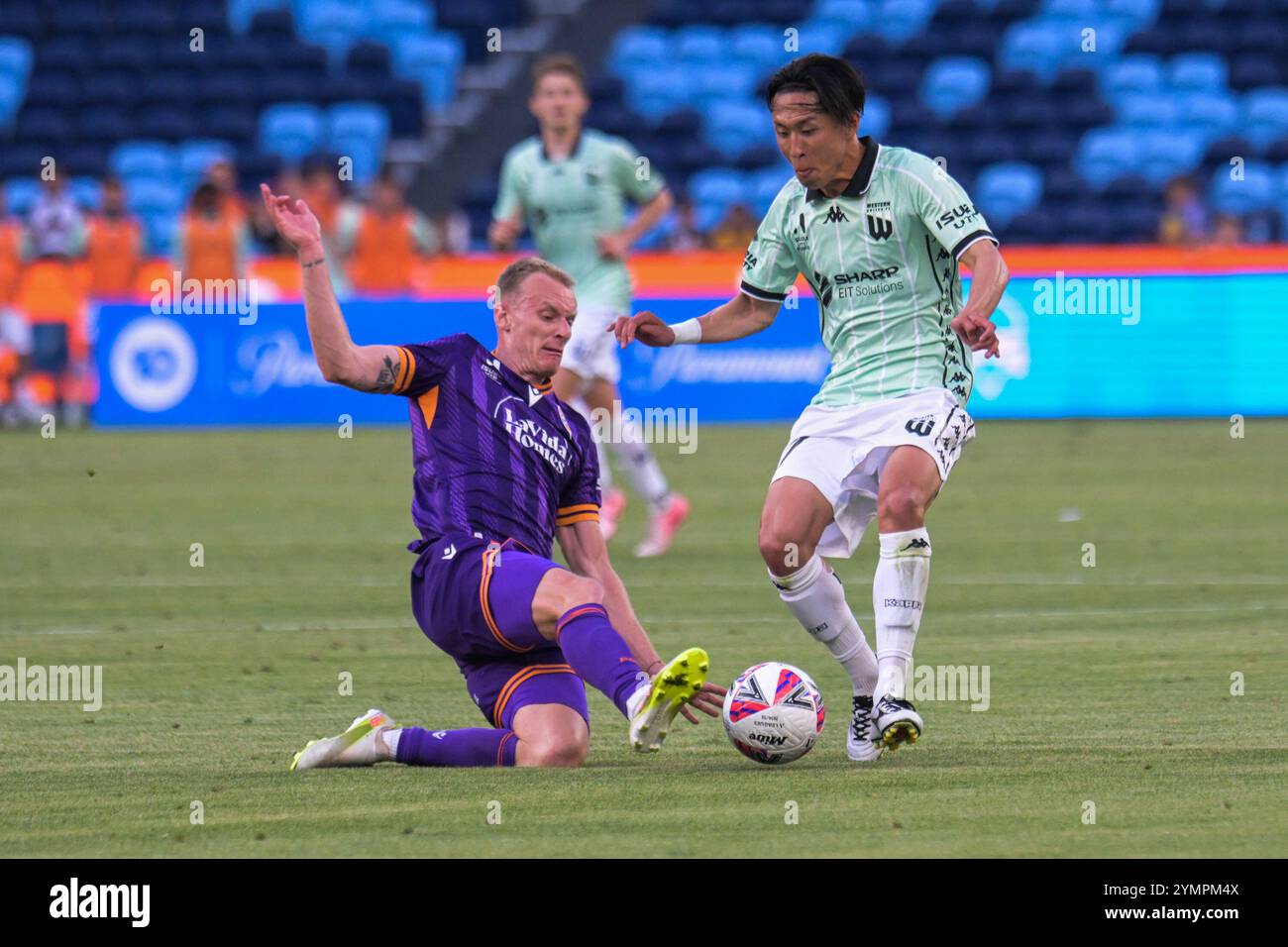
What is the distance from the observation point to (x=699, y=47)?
29188 mm

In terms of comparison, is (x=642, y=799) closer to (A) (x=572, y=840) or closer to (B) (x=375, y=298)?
(A) (x=572, y=840)

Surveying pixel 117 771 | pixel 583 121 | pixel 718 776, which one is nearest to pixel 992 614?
pixel 718 776

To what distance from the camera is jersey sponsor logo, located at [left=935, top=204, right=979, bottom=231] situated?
273 inches

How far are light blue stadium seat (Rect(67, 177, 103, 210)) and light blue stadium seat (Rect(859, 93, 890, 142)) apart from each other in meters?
8.91

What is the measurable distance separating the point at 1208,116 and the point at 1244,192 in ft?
7.23

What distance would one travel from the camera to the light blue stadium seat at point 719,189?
88.8ft

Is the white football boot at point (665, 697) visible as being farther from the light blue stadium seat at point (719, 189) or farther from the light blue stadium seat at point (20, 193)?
the light blue stadium seat at point (20, 193)

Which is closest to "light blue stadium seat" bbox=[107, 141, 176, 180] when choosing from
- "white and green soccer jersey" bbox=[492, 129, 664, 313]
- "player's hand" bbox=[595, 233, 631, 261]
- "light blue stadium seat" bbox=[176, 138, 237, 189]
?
"light blue stadium seat" bbox=[176, 138, 237, 189]

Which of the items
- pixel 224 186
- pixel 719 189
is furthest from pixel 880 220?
pixel 719 189

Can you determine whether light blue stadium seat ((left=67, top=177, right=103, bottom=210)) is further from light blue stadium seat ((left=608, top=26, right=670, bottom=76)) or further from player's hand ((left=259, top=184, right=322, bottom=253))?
player's hand ((left=259, top=184, right=322, bottom=253))

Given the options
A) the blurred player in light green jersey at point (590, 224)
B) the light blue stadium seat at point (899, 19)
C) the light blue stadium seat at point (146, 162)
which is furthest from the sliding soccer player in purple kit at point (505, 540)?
the light blue stadium seat at point (899, 19)

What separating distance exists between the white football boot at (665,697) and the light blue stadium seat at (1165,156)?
74.1ft

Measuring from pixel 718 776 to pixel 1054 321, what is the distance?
1559 cm

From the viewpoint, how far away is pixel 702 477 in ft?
58.1
